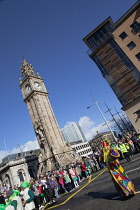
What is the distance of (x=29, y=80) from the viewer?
4009cm

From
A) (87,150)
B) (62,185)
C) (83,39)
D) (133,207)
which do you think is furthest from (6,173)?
(87,150)

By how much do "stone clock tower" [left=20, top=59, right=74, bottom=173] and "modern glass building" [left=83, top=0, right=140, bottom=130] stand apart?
16021mm

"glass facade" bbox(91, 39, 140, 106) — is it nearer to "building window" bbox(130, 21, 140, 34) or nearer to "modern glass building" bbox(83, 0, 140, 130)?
"modern glass building" bbox(83, 0, 140, 130)

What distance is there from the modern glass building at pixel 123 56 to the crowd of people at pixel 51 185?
9.97 metres

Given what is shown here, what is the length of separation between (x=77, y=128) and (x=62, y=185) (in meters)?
132

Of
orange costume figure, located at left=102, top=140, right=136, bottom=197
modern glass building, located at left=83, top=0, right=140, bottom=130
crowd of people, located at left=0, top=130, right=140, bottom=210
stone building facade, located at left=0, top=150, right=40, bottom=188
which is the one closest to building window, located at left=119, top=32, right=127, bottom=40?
modern glass building, located at left=83, top=0, right=140, bottom=130

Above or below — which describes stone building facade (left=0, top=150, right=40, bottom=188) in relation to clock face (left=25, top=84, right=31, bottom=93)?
below

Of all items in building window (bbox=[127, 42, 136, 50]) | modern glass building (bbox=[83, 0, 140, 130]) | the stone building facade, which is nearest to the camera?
modern glass building (bbox=[83, 0, 140, 130])

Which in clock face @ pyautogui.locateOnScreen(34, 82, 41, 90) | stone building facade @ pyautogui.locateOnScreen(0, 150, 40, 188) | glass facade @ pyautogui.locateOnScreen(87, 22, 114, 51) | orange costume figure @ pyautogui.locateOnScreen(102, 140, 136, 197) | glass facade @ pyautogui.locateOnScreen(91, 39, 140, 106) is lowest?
orange costume figure @ pyautogui.locateOnScreen(102, 140, 136, 197)

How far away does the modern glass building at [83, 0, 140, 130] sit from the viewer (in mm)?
25375

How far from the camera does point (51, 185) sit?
11188 millimetres

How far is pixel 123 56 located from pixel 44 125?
21800mm

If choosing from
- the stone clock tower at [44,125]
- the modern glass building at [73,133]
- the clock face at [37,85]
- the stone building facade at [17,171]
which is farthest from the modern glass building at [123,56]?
the modern glass building at [73,133]

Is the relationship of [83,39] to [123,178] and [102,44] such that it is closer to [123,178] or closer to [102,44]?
[102,44]
